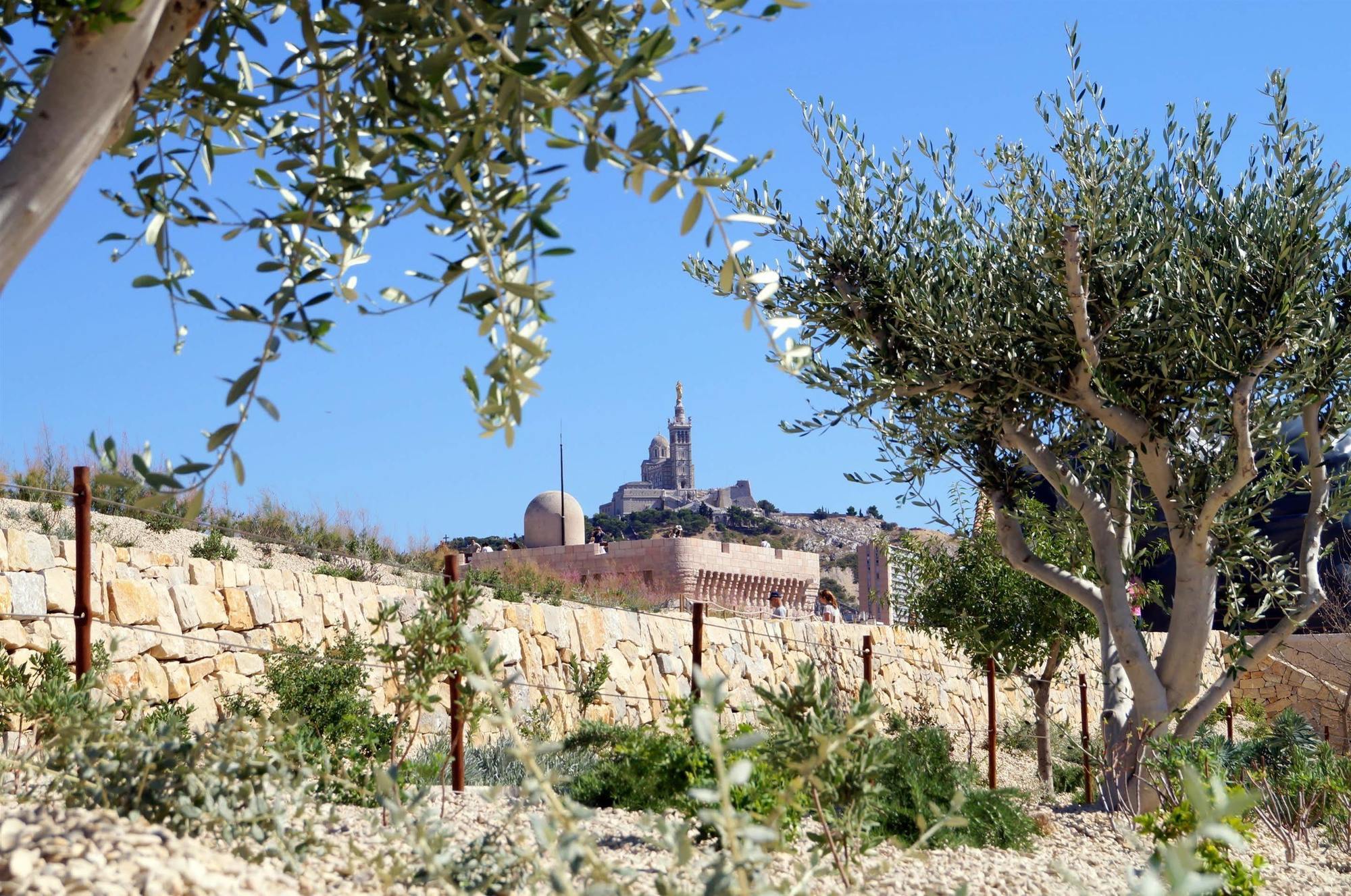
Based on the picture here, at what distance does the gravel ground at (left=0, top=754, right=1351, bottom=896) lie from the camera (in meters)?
2.55

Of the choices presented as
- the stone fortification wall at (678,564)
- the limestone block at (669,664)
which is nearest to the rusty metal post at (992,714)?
the limestone block at (669,664)

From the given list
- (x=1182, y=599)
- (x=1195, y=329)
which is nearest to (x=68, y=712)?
(x=1195, y=329)

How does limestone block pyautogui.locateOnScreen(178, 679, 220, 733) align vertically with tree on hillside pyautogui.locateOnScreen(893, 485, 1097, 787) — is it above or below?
below

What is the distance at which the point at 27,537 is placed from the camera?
8.40 metres

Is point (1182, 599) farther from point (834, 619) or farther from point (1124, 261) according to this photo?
point (834, 619)

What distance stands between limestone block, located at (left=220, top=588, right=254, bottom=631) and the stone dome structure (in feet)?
69.7

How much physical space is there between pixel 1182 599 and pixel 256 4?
713 centimetres

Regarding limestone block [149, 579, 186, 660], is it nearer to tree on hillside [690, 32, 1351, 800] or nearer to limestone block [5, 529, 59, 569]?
limestone block [5, 529, 59, 569]

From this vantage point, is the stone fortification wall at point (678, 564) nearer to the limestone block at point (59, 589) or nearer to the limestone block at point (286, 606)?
the limestone block at point (286, 606)

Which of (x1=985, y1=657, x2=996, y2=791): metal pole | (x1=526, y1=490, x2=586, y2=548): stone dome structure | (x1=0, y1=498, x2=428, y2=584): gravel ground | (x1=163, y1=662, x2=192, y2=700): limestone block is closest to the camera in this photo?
(x1=163, y1=662, x2=192, y2=700): limestone block

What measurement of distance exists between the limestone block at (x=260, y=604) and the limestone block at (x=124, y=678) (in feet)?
4.72

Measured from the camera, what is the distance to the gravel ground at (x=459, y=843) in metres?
2.55

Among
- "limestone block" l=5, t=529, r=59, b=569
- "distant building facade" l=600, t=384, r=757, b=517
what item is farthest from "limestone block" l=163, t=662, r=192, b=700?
"distant building facade" l=600, t=384, r=757, b=517

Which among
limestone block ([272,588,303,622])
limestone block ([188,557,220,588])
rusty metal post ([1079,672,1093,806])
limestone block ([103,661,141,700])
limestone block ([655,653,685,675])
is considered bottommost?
rusty metal post ([1079,672,1093,806])
